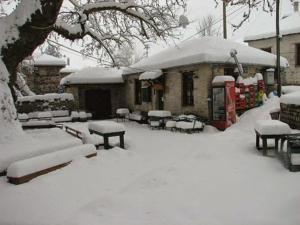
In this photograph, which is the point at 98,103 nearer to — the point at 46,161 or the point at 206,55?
the point at 206,55

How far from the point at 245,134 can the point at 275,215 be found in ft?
22.6

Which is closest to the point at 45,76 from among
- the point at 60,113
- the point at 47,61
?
the point at 47,61

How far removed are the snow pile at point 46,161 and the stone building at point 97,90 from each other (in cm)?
1337

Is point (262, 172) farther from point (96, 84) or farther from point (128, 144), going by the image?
point (96, 84)

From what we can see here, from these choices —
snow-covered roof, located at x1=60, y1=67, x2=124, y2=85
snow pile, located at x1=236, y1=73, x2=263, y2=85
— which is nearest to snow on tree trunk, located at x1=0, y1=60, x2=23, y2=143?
snow pile, located at x1=236, y1=73, x2=263, y2=85

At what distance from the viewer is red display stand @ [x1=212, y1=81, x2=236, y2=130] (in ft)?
41.4

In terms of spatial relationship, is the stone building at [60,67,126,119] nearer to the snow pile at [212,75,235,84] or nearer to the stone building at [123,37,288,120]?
the stone building at [123,37,288,120]

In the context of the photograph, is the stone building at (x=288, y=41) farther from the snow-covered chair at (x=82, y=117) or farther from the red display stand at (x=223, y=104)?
the snow-covered chair at (x=82, y=117)

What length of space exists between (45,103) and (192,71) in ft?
31.9

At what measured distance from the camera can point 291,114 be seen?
35.2 ft

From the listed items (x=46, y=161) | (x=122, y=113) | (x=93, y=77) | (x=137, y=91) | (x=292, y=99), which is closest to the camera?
(x=46, y=161)

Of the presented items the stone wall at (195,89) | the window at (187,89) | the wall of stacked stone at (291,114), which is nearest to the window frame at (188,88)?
the window at (187,89)

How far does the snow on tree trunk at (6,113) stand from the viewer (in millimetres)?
7023

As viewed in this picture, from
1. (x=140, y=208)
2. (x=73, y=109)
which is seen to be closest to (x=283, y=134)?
(x=140, y=208)
